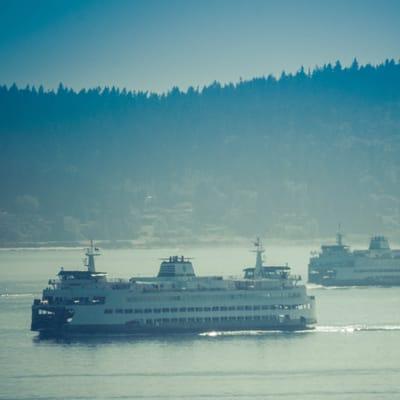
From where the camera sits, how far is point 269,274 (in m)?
115

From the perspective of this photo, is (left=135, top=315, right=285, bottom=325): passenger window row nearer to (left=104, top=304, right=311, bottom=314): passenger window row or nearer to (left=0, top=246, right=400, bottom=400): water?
(left=104, top=304, right=311, bottom=314): passenger window row

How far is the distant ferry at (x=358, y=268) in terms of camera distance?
16050 centimetres

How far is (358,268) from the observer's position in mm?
160875

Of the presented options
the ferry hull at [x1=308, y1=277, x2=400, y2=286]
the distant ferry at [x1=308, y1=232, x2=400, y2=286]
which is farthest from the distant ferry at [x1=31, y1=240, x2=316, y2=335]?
the distant ferry at [x1=308, y1=232, x2=400, y2=286]

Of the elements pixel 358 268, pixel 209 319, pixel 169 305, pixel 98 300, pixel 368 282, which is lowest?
pixel 209 319

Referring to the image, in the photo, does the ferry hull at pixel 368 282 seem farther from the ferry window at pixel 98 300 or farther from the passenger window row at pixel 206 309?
the ferry window at pixel 98 300

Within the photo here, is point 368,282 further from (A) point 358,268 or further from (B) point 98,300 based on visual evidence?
(B) point 98,300

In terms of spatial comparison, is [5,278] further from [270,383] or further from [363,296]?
[270,383]

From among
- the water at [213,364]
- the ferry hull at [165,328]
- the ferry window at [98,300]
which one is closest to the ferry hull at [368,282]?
the water at [213,364]

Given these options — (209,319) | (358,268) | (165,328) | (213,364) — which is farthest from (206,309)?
(358,268)

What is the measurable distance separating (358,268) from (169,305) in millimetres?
52421

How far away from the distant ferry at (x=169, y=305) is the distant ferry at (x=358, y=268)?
47992 mm

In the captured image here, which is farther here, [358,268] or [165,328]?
[358,268]

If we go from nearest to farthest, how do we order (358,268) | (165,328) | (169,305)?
(165,328), (169,305), (358,268)
